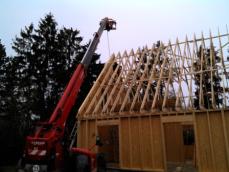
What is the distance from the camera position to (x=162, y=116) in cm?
972

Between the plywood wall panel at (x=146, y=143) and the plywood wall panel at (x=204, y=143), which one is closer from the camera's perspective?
the plywood wall panel at (x=204, y=143)

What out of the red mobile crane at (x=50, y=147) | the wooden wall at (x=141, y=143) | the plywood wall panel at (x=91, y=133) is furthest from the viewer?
the plywood wall panel at (x=91, y=133)

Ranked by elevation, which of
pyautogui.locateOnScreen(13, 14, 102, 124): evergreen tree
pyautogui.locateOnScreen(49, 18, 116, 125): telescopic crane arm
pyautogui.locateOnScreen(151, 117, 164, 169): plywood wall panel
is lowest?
pyautogui.locateOnScreen(151, 117, 164, 169): plywood wall panel

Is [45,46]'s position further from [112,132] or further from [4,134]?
[112,132]

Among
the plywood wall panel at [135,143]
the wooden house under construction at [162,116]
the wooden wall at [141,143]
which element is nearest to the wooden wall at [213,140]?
the wooden house under construction at [162,116]

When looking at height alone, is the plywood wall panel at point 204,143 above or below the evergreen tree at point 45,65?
below

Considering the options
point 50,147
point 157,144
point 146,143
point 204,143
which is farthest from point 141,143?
point 50,147

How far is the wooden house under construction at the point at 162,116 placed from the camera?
A: 894cm

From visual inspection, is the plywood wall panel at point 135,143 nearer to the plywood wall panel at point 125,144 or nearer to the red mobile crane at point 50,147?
the plywood wall panel at point 125,144

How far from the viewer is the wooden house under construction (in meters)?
8.94

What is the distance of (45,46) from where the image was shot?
23875 millimetres

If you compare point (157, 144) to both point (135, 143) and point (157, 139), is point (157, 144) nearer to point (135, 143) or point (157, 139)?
point (157, 139)

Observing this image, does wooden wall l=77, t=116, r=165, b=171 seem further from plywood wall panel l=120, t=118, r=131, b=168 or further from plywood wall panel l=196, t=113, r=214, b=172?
plywood wall panel l=196, t=113, r=214, b=172

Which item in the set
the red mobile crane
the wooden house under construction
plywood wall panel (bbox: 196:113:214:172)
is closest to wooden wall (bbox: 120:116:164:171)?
the wooden house under construction
